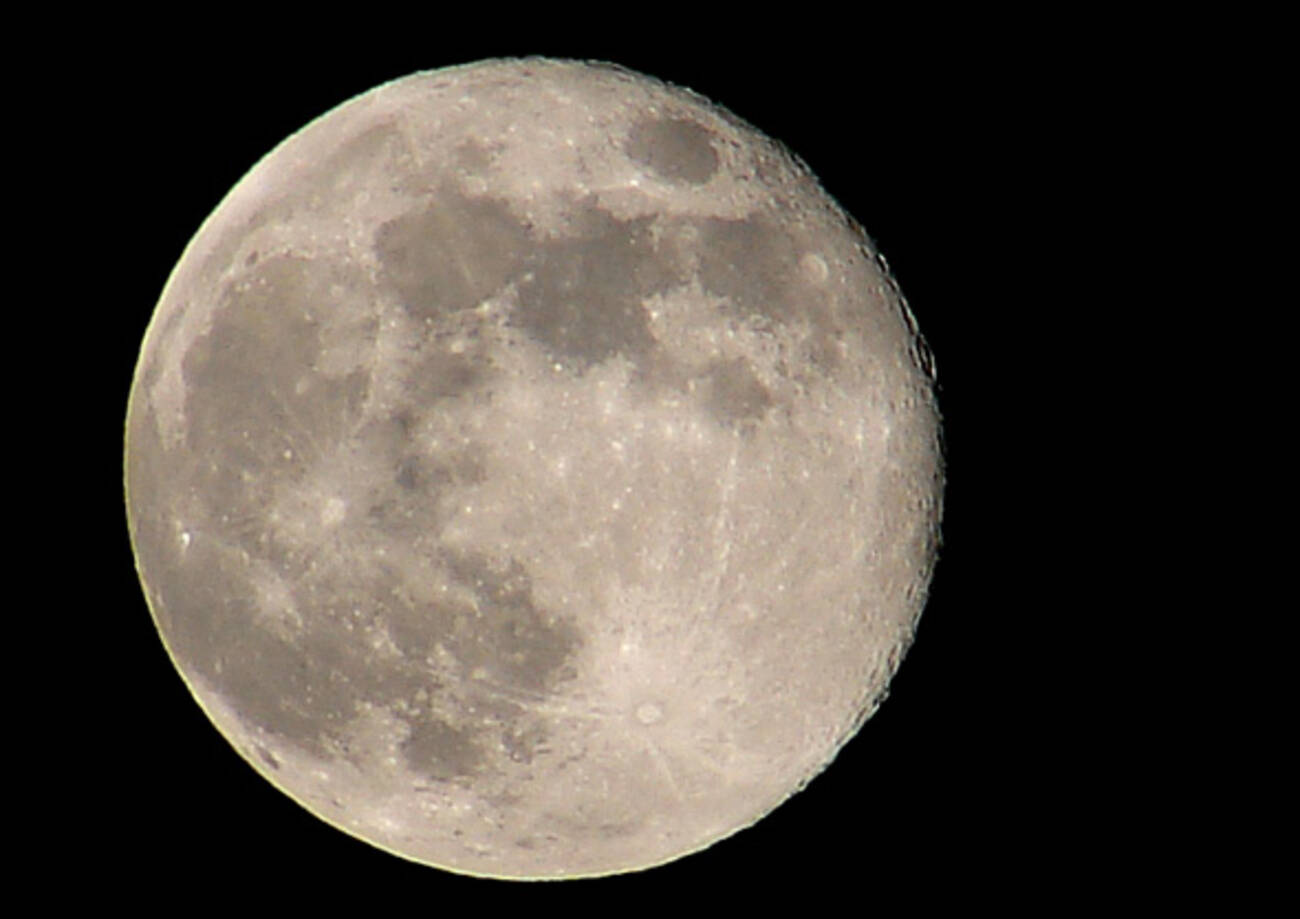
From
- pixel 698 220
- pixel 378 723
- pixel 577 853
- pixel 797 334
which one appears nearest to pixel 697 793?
pixel 577 853

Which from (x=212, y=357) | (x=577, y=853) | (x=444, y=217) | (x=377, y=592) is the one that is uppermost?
(x=444, y=217)

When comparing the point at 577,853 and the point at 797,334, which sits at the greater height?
the point at 797,334

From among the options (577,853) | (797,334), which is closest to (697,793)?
(577,853)

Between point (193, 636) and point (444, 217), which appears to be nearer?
point (444, 217)

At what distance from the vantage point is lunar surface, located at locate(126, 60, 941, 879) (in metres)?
4.61

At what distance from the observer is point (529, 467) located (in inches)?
179

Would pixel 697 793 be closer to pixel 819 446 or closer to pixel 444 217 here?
pixel 819 446

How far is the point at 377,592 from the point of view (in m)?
4.68

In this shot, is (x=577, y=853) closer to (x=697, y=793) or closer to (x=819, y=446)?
(x=697, y=793)

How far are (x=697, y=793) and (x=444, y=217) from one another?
2054 mm

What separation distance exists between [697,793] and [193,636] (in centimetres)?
176

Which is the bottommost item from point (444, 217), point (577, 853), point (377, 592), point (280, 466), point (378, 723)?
point (577, 853)

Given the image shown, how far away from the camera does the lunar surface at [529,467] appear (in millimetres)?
4605

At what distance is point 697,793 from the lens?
5113 millimetres
